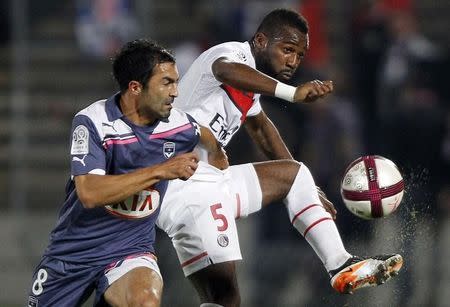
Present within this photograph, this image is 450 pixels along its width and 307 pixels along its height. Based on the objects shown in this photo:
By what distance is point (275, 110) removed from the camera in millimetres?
12062

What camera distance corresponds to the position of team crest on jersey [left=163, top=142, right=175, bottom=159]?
274 inches

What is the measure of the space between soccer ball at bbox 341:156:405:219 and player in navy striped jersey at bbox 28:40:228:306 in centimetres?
110

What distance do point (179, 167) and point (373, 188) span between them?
5.37 feet

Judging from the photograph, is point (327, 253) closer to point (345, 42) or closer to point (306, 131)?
point (306, 131)

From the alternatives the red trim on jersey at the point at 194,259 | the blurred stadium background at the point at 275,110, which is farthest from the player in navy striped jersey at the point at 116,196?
the blurred stadium background at the point at 275,110

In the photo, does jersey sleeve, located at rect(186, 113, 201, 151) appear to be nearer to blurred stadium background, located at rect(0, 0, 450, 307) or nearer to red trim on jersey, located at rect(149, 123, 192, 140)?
red trim on jersey, located at rect(149, 123, 192, 140)

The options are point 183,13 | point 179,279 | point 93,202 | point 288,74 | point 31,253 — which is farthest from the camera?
point 183,13

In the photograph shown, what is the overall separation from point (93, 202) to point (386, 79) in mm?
6227

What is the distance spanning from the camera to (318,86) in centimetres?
673

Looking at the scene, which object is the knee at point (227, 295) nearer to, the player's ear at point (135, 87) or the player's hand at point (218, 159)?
the player's hand at point (218, 159)

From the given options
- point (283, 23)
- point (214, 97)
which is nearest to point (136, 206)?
point (214, 97)

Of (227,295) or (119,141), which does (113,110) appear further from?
(227,295)

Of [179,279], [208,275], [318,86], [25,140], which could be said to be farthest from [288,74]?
[25,140]

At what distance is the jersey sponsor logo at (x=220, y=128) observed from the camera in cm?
752
